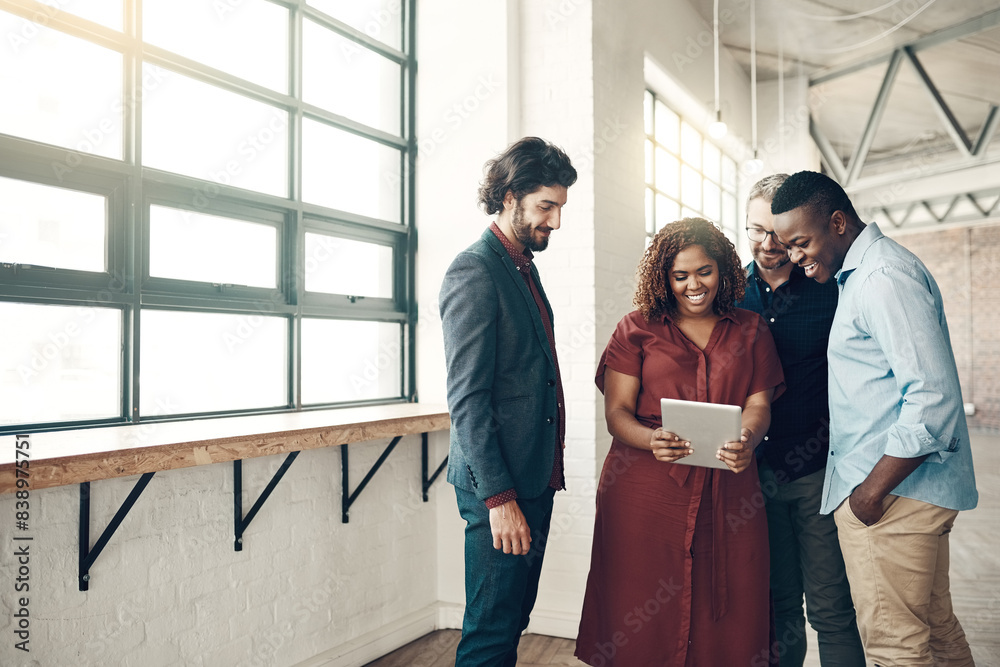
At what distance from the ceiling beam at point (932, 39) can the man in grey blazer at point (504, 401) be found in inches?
215

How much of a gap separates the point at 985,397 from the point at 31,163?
1409 cm

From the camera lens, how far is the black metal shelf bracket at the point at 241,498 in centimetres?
224

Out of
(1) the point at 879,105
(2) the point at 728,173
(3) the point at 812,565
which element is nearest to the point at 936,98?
(1) the point at 879,105

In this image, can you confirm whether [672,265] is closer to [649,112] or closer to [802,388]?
[802,388]

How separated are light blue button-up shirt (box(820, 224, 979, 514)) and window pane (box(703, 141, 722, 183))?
14.8ft

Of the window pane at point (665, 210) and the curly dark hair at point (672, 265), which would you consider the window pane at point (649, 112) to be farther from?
the curly dark hair at point (672, 265)

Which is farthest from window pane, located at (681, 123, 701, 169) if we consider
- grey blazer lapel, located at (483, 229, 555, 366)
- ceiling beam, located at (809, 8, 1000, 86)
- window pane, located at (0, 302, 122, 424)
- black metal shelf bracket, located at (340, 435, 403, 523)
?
window pane, located at (0, 302, 122, 424)

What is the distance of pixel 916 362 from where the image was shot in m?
1.53

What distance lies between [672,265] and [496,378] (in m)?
0.61

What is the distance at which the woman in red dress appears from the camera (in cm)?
179

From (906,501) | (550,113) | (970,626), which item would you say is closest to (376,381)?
(550,113)

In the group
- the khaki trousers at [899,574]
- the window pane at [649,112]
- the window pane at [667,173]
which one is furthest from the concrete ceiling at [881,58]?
the khaki trousers at [899,574]

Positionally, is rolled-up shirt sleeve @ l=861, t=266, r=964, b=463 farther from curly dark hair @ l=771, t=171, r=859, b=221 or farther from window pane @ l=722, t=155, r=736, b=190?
window pane @ l=722, t=155, r=736, b=190

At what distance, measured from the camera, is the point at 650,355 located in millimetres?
1916
